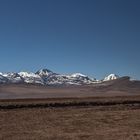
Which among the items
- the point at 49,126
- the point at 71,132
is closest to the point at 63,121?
the point at 49,126

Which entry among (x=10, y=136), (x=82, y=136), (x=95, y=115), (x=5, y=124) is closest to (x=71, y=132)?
(x=82, y=136)

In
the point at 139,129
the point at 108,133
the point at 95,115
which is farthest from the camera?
the point at 95,115

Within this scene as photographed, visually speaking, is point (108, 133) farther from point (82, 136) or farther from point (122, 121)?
point (122, 121)

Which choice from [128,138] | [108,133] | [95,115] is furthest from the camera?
[95,115]

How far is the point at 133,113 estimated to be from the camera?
40062 millimetres

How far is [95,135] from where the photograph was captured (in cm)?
2761

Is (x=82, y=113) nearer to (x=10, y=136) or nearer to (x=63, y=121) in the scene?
(x=63, y=121)

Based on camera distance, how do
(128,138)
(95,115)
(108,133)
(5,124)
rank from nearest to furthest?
(128,138)
(108,133)
(5,124)
(95,115)

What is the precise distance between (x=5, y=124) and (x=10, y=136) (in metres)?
5.38

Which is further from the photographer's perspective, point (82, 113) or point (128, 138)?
point (82, 113)

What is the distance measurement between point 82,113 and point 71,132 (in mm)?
11253

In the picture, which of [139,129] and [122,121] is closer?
[139,129]

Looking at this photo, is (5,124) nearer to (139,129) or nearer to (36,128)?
(36,128)

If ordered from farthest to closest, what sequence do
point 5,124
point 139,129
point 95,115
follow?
point 95,115, point 5,124, point 139,129
